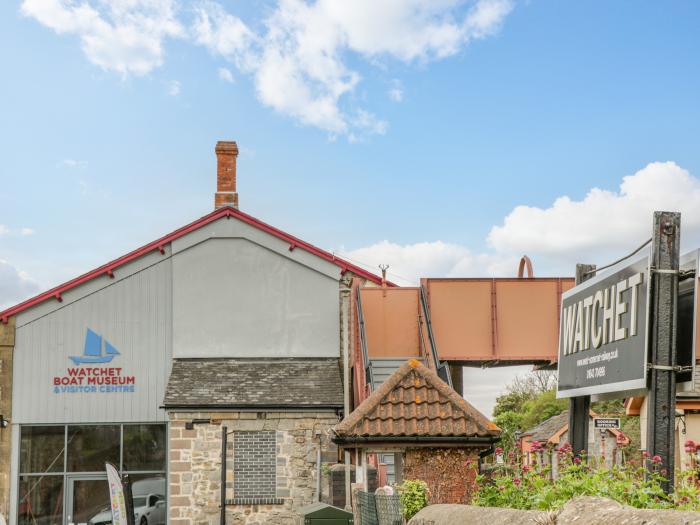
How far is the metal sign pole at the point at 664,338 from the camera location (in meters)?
7.95

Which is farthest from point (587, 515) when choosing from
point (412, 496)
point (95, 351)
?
point (95, 351)

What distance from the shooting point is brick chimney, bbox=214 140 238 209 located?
94.3ft

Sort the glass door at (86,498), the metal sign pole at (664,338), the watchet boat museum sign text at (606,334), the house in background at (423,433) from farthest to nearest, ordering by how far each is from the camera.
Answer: the glass door at (86,498) → the house in background at (423,433) → the watchet boat museum sign text at (606,334) → the metal sign pole at (664,338)

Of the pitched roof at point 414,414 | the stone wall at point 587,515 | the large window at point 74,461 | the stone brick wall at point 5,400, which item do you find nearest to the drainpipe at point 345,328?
the large window at point 74,461

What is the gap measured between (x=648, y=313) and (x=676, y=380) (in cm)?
61

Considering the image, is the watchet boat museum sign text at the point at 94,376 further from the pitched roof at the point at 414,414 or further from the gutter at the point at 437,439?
the gutter at the point at 437,439

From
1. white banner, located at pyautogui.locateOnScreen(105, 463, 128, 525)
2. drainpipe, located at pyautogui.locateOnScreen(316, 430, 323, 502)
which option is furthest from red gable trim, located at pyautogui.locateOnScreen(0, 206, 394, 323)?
white banner, located at pyautogui.locateOnScreen(105, 463, 128, 525)

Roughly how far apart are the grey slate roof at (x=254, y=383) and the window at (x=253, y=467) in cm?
95

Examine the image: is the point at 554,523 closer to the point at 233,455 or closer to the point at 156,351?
the point at 233,455

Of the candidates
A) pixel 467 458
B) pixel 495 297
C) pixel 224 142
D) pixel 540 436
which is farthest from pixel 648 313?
pixel 540 436

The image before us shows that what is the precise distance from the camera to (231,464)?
949 inches

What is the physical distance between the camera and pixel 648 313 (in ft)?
26.4

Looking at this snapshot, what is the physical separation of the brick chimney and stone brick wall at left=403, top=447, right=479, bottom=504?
19.0m

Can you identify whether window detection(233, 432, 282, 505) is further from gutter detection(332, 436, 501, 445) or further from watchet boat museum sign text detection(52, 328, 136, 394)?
gutter detection(332, 436, 501, 445)
